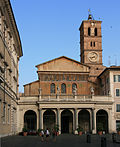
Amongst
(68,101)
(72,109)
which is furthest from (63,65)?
(72,109)

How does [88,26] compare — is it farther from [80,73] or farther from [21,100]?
[21,100]

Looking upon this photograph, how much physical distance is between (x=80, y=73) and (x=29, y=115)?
45.5 feet

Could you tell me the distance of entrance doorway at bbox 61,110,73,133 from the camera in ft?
183

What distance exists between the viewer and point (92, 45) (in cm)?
8000

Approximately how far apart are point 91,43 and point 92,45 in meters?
0.66

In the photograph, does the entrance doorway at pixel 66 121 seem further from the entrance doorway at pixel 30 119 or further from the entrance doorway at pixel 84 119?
the entrance doorway at pixel 30 119

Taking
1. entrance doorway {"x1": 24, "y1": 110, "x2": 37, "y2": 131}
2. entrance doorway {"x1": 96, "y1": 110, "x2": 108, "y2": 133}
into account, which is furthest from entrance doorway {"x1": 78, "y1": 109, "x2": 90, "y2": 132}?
entrance doorway {"x1": 24, "y1": 110, "x2": 37, "y2": 131}

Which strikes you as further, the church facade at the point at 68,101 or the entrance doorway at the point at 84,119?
the entrance doorway at the point at 84,119

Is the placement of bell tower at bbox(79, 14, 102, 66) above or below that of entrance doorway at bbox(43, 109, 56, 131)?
above

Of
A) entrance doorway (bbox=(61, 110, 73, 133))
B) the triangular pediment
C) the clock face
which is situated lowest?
entrance doorway (bbox=(61, 110, 73, 133))

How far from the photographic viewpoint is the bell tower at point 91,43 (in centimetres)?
7844

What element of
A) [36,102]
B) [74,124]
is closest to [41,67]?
[36,102]

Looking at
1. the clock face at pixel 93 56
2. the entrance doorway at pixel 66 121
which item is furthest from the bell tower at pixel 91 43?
the entrance doorway at pixel 66 121

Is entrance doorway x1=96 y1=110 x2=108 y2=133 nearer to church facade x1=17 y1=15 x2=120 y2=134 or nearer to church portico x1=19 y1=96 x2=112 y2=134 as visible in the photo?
church facade x1=17 y1=15 x2=120 y2=134
